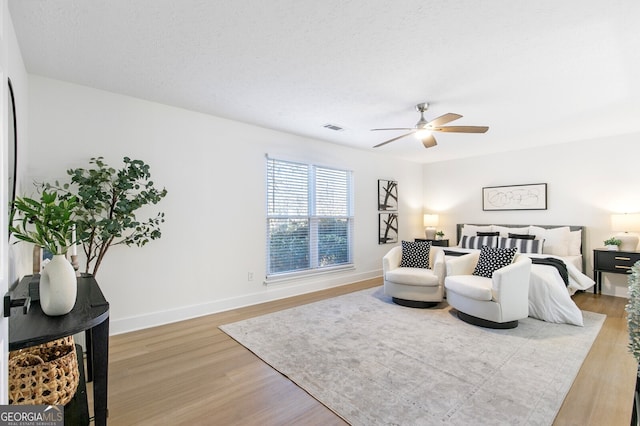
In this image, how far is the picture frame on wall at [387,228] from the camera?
19.6 feet

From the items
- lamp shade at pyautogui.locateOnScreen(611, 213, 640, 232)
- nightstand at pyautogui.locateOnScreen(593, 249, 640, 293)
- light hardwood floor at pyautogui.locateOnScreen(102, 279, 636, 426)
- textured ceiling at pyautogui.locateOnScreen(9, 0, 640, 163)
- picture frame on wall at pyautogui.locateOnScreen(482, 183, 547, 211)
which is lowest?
light hardwood floor at pyautogui.locateOnScreen(102, 279, 636, 426)

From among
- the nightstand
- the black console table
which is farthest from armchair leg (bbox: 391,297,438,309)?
the black console table

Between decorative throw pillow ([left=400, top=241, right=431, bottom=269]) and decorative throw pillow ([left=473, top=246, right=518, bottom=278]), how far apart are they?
68cm

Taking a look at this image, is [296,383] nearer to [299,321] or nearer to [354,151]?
[299,321]

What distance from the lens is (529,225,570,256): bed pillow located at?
480cm

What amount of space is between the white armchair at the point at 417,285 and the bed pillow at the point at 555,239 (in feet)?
7.38

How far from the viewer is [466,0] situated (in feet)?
5.92

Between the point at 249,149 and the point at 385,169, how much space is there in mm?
3032

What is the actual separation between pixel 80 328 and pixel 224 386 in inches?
49.4

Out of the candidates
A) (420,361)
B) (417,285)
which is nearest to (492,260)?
(417,285)

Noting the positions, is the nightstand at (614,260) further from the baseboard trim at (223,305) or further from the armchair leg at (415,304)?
the baseboard trim at (223,305)

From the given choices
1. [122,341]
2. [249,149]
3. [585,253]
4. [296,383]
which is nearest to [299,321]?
[296,383]

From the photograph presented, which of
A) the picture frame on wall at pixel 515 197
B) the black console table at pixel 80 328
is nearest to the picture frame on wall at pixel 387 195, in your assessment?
the picture frame on wall at pixel 515 197

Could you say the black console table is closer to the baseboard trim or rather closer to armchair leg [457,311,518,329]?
the baseboard trim
